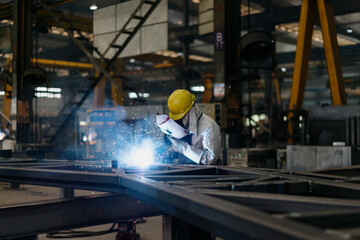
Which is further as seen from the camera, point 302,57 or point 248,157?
point 302,57

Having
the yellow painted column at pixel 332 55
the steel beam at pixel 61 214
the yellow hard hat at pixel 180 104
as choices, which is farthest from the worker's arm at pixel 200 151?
the yellow painted column at pixel 332 55

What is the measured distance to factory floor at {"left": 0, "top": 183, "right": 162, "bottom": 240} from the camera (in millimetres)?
4906

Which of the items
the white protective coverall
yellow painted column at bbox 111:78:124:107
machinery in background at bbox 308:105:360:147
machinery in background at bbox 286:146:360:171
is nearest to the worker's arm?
the white protective coverall

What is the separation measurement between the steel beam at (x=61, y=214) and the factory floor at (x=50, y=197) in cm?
119

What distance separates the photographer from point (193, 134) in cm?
404

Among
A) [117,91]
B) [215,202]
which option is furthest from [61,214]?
[117,91]

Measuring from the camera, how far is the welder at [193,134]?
3.88 m

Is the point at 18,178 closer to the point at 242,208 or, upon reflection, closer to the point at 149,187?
the point at 149,187

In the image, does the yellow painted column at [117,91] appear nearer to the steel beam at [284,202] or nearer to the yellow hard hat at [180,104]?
the yellow hard hat at [180,104]

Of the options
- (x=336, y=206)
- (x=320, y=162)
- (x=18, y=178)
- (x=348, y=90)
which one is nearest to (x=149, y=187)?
(x=336, y=206)

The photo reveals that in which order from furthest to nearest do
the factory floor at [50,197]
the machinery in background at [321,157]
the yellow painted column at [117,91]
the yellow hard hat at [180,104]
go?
the yellow painted column at [117,91] < the machinery in background at [321,157] < the factory floor at [50,197] < the yellow hard hat at [180,104]

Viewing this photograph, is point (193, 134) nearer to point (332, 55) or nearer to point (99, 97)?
point (332, 55)

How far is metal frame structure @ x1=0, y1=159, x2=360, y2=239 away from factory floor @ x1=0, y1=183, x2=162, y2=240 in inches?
47.2

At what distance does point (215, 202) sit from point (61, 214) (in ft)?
4.47
